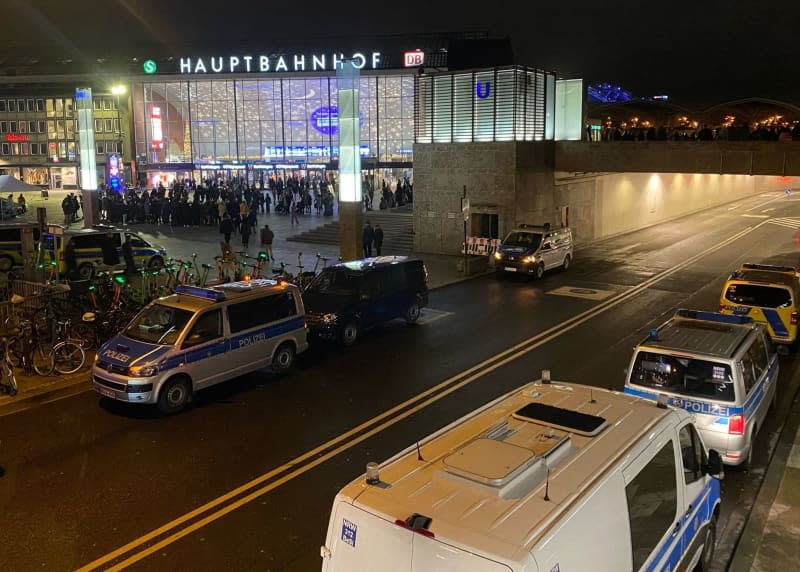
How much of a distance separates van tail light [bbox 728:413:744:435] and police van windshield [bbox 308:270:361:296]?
356 inches

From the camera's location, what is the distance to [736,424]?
8477mm

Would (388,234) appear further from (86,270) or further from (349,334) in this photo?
(349,334)

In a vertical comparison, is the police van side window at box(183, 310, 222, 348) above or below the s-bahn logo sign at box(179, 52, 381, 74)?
below

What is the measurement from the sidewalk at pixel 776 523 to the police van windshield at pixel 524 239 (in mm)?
15137

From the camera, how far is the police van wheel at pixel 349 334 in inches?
603

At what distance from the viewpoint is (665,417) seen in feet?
18.2

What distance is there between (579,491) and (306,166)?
5466cm

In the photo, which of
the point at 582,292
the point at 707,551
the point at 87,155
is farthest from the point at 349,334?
the point at 87,155

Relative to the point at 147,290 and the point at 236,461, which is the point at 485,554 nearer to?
the point at 236,461

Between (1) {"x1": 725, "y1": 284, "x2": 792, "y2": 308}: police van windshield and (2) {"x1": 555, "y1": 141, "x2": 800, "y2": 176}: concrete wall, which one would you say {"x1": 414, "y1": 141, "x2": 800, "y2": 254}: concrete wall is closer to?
(2) {"x1": 555, "y1": 141, "x2": 800, "y2": 176}: concrete wall

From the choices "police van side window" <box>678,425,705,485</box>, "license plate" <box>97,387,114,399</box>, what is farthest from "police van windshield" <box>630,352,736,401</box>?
"license plate" <box>97,387,114,399</box>

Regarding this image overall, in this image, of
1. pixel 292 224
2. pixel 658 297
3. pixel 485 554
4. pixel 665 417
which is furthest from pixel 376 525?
pixel 292 224

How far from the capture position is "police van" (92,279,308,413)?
11.0 metres

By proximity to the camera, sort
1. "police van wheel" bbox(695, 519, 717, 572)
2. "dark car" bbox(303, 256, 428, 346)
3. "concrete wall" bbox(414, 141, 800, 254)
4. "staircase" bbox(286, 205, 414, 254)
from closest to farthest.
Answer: "police van wheel" bbox(695, 519, 717, 572)
"dark car" bbox(303, 256, 428, 346)
"concrete wall" bbox(414, 141, 800, 254)
"staircase" bbox(286, 205, 414, 254)
